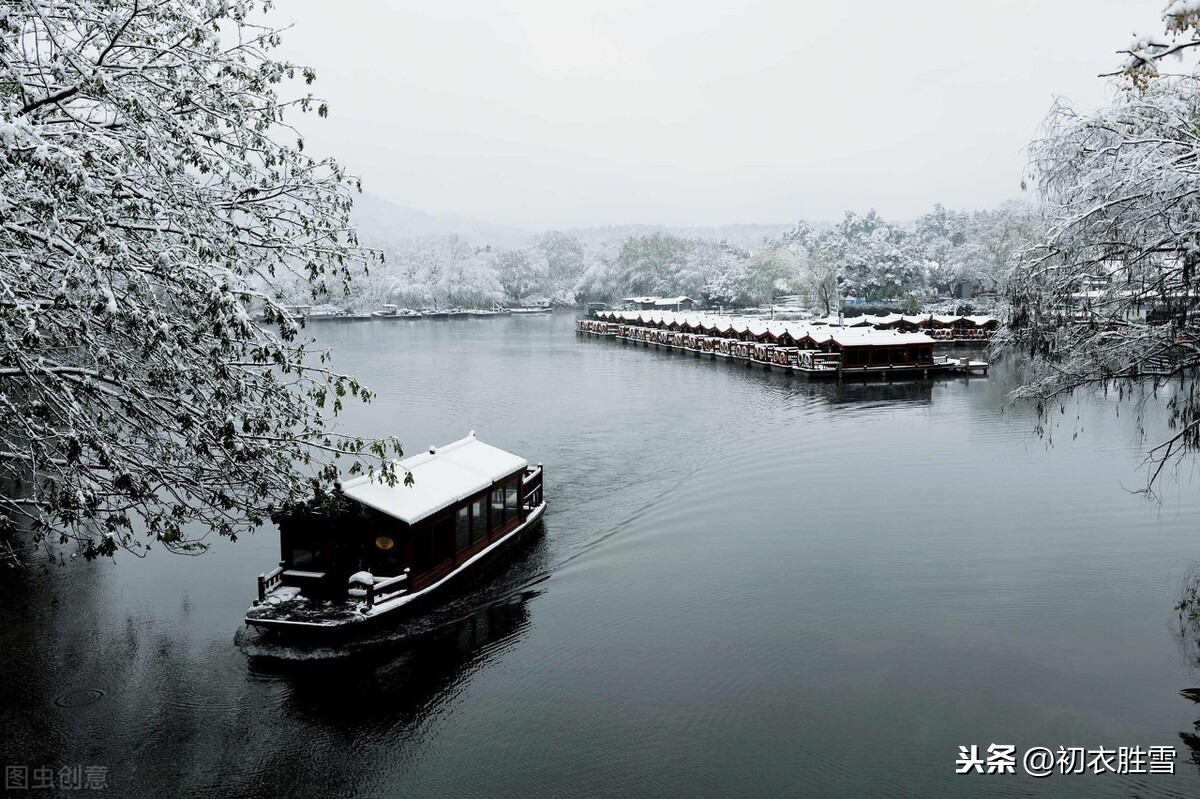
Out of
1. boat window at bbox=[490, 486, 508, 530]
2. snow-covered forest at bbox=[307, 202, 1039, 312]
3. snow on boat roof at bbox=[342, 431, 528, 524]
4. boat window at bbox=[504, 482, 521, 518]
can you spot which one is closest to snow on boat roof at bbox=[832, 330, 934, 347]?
snow-covered forest at bbox=[307, 202, 1039, 312]

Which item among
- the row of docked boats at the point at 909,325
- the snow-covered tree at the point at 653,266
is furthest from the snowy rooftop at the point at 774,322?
the snow-covered tree at the point at 653,266

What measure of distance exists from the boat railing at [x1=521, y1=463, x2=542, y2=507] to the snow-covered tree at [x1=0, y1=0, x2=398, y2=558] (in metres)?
12.4

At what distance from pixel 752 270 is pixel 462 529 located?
117 metres

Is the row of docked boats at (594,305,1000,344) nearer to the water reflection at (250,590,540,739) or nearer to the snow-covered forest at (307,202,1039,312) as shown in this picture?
the snow-covered forest at (307,202,1039,312)

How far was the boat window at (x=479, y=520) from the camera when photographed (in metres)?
20.9

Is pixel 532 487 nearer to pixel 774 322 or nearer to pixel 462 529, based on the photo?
pixel 462 529

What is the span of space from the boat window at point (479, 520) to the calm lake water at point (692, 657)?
1255 mm

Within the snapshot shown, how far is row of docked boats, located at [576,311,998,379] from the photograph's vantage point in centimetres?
5991

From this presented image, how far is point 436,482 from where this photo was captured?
1992 cm

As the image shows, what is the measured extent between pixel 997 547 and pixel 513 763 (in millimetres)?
15003

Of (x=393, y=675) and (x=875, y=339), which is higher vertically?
(x=875, y=339)

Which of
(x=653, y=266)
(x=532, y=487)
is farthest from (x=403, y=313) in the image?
(x=532, y=487)

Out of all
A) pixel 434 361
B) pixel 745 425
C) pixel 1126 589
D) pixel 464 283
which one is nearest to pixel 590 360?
pixel 434 361

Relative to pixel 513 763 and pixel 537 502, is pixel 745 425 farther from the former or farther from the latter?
pixel 513 763
